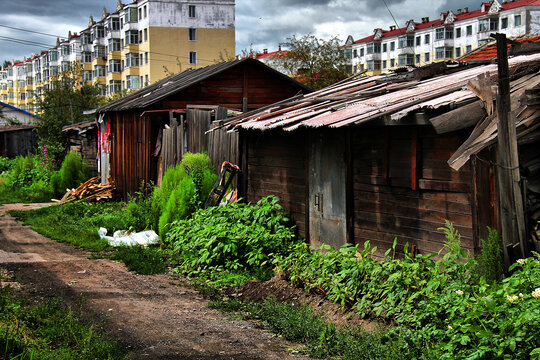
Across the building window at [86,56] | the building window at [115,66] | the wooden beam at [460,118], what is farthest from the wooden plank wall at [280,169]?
the building window at [86,56]

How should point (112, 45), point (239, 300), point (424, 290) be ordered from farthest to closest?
point (112, 45)
point (239, 300)
point (424, 290)

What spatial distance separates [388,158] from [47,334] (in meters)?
4.68

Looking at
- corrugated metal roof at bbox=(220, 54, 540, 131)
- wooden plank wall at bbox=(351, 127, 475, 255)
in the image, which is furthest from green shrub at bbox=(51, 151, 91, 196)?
wooden plank wall at bbox=(351, 127, 475, 255)

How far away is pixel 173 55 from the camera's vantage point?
57219mm

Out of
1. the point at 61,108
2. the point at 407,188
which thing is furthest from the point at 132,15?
the point at 407,188

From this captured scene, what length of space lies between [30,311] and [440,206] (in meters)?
4.96

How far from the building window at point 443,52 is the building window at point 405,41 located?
475 cm

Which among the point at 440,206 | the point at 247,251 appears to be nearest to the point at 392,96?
the point at 440,206

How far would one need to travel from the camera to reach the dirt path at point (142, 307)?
225 inches

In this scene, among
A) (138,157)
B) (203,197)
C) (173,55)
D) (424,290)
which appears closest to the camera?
(424,290)

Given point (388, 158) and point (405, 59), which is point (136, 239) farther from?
point (405, 59)

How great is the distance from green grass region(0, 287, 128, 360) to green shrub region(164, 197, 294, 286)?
282cm

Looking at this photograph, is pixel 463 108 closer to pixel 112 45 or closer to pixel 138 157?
pixel 138 157

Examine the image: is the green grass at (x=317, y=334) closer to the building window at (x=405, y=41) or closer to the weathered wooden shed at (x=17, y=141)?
the weathered wooden shed at (x=17, y=141)
